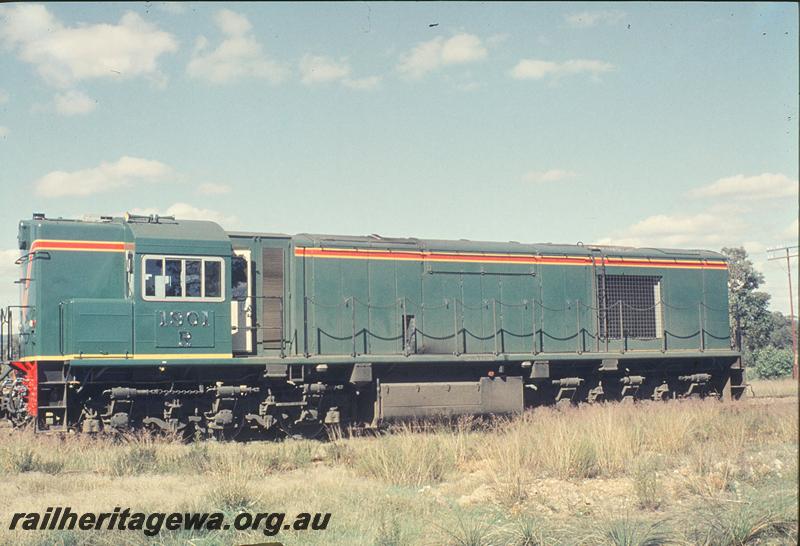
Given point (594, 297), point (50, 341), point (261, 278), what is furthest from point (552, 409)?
point (50, 341)

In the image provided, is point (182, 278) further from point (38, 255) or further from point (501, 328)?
point (501, 328)

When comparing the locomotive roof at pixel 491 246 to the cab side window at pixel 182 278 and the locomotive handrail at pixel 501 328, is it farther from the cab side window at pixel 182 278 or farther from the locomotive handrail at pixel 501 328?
the cab side window at pixel 182 278

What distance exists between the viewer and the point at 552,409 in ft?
53.7

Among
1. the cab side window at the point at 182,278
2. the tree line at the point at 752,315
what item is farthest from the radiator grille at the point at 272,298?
the tree line at the point at 752,315

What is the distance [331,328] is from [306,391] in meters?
1.35

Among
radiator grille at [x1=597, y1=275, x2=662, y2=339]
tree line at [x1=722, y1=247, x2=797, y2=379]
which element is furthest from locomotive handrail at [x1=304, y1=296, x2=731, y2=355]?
tree line at [x1=722, y1=247, x2=797, y2=379]

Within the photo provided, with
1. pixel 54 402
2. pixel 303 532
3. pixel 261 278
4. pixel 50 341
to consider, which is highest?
pixel 261 278

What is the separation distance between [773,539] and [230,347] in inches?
368

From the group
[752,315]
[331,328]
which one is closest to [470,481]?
[331,328]

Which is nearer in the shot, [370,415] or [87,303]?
[87,303]

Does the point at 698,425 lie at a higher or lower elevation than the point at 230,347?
lower

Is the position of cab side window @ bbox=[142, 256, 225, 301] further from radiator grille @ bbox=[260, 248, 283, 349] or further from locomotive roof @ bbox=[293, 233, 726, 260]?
locomotive roof @ bbox=[293, 233, 726, 260]

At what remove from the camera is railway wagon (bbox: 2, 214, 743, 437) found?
13.7m

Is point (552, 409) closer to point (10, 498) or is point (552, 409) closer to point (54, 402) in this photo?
point (54, 402)
